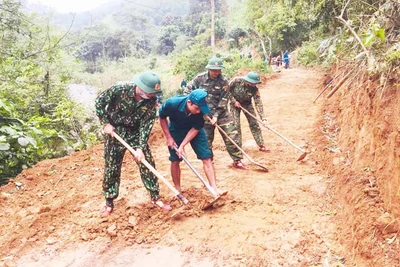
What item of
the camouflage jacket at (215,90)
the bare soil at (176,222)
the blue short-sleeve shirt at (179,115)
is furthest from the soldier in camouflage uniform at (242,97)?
the blue short-sleeve shirt at (179,115)

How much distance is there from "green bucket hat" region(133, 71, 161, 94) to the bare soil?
1.49 metres

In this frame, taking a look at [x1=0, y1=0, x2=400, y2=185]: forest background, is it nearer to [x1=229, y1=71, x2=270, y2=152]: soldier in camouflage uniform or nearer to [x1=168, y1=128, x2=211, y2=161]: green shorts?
[x1=229, y1=71, x2=270, y2=152]: soldier in camouflage uniform

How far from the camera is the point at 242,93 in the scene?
6.50m

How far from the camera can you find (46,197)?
4.85 meters

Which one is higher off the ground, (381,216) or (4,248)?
(381,216)

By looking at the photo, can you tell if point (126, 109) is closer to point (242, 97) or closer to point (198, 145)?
point (198, 145)

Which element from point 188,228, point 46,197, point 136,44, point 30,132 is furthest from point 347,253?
point 136,44

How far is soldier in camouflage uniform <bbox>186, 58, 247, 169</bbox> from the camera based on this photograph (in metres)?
Result: 5.69

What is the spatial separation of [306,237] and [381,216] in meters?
0.76

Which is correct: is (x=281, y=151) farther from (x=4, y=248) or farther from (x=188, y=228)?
(x=4, y=248)

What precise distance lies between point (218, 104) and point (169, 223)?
244cm

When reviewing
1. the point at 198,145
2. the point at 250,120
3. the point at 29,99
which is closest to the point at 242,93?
the point at 250,120

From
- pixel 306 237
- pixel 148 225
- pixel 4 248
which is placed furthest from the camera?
pixel 148 225

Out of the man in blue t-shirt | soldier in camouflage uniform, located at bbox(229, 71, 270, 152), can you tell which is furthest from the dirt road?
soldier in camouflage uniform, located at bbox(229, 71, 270, 152)
